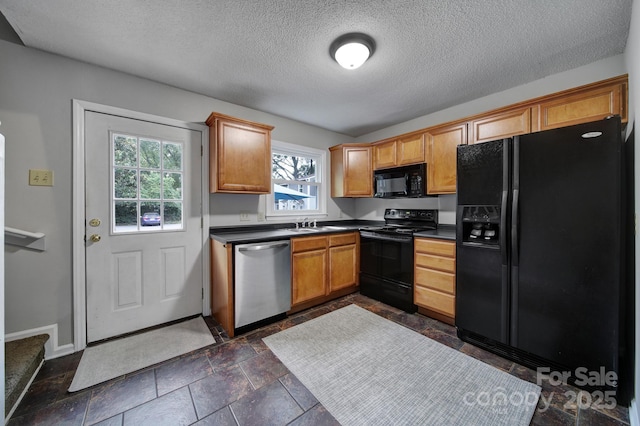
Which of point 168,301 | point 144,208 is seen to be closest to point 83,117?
point 144,208

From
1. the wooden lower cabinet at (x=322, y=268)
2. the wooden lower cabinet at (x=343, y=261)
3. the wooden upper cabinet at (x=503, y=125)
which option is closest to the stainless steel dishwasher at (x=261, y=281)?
the wooden lower cabinet at (x=322, y=268)

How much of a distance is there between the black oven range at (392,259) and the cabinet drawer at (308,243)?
622 millimetres

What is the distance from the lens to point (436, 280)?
2.48 meters

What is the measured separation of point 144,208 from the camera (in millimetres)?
2334

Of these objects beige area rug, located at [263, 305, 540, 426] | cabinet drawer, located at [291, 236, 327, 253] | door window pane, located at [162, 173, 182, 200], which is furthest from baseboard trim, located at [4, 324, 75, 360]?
cabinet drawer, located at [291, 236, 327, 253]

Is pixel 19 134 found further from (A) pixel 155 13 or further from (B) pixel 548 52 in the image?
(B) pixel 548 52

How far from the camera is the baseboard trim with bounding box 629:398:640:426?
1.25m

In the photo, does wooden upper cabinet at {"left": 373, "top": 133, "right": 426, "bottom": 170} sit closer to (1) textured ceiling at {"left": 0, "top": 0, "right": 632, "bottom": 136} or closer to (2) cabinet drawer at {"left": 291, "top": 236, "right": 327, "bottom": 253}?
(1) textured ceiling at {"left": 0, "top": 0, "right": 632, "bottom": 136}

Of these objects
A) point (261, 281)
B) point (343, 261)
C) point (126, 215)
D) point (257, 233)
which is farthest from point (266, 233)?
point (126, 215)

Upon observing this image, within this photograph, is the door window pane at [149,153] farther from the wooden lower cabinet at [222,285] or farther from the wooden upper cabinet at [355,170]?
the wooden upper cabinet at [355,170]

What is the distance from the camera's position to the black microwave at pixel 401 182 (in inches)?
116

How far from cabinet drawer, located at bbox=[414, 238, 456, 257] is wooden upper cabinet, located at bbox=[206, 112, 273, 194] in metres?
1.75

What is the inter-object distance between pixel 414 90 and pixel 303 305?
264cm

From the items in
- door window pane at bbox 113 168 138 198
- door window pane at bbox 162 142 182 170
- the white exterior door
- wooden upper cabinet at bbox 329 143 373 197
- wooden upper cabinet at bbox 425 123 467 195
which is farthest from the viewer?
wooden upper cabinet at bbox 329 143 373 197
